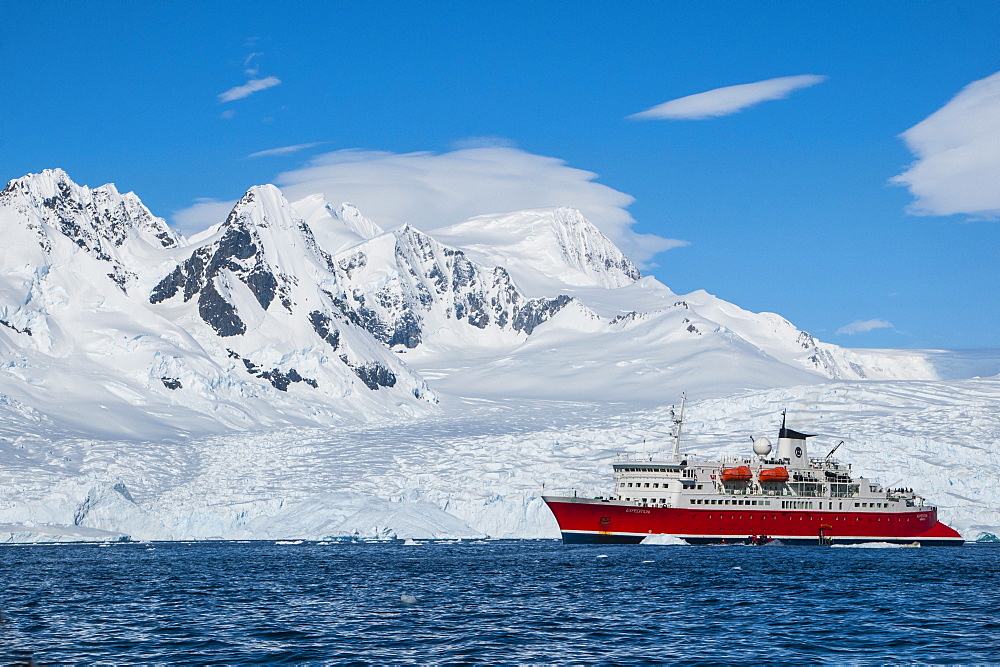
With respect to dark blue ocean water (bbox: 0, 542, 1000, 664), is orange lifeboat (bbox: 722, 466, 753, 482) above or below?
above

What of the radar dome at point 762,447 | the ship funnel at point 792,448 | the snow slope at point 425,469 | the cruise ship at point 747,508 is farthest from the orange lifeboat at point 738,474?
the snow slope at point 425,469

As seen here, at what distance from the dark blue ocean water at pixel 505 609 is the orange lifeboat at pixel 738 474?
668 inches

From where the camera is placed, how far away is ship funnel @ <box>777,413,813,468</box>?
83.0 meters

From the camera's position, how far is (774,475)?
263 feet

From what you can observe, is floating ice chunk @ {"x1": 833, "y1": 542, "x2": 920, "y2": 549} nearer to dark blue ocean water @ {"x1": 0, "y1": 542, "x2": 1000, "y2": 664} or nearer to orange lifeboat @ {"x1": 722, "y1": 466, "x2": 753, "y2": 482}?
orange lifeboat @ {"x1": 722, "y1": 466, "x2": 753, "y2": 482}

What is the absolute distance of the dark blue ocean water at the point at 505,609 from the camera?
95.3 ft

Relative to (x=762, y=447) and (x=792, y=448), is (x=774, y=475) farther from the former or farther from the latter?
(x=762, y=447)

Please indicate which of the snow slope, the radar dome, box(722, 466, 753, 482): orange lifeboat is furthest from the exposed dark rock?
box(722, 466, 753, 482): orange lifeboat

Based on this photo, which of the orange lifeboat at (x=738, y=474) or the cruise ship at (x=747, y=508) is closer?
the cruise ship at (x=747, y=508)

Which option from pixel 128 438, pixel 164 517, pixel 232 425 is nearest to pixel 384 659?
pixel 164 517

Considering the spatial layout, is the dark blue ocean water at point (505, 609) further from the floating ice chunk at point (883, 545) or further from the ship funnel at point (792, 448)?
the ship funnel at point (792, 448)

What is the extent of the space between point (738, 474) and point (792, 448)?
6491 millimetres

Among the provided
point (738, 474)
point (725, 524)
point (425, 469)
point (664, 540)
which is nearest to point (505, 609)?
point (664, 540)

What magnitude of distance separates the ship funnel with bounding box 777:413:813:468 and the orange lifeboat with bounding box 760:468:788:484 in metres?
2.40
